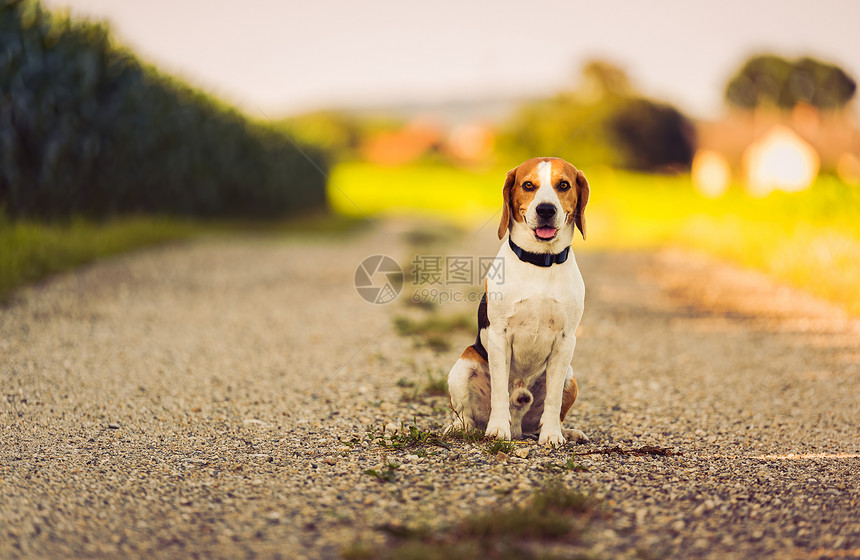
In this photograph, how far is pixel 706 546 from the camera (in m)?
2.41

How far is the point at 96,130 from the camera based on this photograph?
10.5 metres

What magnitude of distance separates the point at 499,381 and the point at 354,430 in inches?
38.0

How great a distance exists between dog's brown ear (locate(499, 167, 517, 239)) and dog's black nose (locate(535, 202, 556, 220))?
0.24 meters

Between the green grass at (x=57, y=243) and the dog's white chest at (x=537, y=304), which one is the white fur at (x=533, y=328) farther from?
the green grass at (x=57, y=243)

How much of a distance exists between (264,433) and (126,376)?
68.0 inches

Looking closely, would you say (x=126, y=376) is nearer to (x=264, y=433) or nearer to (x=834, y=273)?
(x=264, y=433)

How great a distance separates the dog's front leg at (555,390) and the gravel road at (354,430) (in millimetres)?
91

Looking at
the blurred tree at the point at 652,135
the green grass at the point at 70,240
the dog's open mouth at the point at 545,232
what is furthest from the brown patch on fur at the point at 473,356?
the blurred tree at the point at 652,135

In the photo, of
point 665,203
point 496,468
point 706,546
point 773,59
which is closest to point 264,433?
point 496,468

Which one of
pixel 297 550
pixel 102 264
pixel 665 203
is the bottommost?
pixel 297 550

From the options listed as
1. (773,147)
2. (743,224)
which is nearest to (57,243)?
(743,224)

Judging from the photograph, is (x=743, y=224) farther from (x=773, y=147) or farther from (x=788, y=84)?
(x=788, y=84)

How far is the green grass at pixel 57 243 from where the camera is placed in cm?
730

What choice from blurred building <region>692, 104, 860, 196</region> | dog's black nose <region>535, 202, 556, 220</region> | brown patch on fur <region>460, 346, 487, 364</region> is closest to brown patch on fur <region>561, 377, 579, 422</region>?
brown patch on fur <region>460, 346, 487, 364</region>
